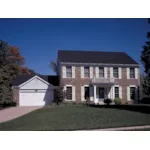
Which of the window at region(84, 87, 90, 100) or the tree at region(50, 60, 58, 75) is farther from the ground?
the tree at region(50, 60, 58, 75)

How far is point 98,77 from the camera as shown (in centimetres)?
1916

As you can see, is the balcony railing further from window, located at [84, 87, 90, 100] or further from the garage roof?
the garage roof

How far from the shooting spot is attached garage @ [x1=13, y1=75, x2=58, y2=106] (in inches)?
701

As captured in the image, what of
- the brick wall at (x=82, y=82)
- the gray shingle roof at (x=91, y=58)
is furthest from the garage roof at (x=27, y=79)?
the gray shingle roof at (x=91, y=58)

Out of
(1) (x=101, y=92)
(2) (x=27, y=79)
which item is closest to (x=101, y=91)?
(1) (x=101, y=92)

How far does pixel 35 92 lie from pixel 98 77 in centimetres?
660

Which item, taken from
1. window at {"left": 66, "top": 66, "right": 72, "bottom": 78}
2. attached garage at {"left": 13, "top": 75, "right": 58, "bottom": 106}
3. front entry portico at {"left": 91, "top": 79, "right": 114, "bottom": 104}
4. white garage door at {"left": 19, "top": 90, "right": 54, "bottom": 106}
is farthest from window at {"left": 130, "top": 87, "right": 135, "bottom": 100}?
white garage door at {"left": 19, "top": 90, "right": 54, "bottom": 106}

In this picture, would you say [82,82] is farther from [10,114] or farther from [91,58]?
[10,114]

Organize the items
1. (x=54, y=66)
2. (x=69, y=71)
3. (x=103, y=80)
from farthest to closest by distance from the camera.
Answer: (x=54, y=66)
(x=69, y=71)
(x=103, y=80)

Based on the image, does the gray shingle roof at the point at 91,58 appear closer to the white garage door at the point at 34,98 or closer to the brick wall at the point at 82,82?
the brick wall at the point at 82,82
